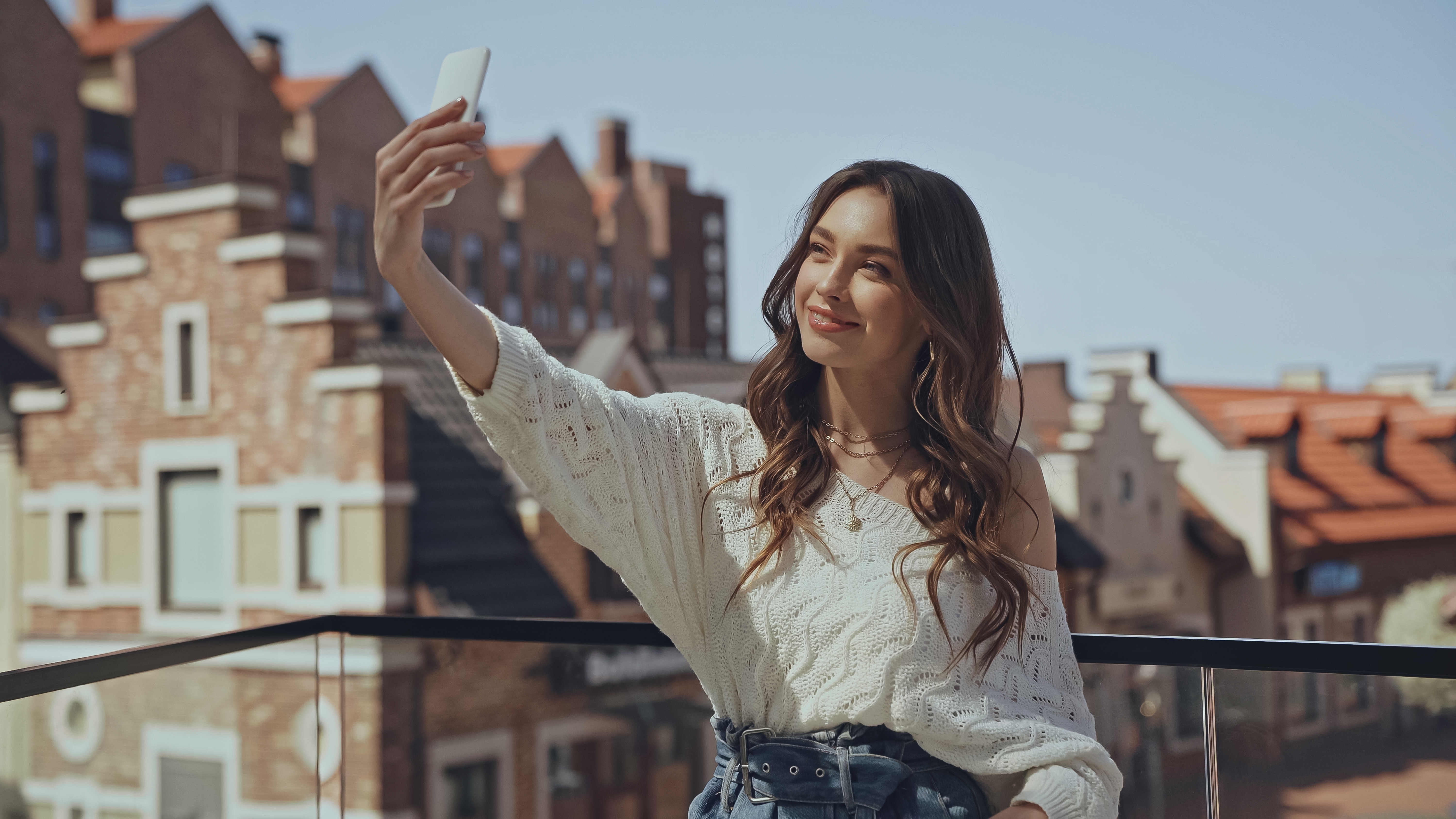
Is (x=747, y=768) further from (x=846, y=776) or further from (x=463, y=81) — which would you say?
(x=463, y=81)

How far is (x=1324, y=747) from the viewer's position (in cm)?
205

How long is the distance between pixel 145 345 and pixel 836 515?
19885mm

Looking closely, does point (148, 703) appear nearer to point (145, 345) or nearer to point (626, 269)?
point (145, 345)

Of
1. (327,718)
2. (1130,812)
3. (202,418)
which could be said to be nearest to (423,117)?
(1130,812)

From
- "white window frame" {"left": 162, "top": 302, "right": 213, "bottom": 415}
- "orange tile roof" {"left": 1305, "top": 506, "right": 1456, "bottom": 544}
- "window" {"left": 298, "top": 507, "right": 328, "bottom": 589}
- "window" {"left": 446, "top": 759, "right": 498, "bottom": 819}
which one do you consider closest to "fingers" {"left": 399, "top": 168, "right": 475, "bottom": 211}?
"window" {"left": 446, "top": 759, "right": 498, "bottom": 819}

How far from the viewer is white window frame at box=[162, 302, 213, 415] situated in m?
18.9

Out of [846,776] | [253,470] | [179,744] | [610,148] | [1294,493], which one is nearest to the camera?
[846,776]

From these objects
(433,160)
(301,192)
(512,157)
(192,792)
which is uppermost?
(512,157)

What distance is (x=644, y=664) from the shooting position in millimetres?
18094

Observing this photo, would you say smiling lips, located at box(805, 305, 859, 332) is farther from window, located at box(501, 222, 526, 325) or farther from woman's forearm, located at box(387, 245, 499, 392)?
window, located at box(501, 222, 526, 325)

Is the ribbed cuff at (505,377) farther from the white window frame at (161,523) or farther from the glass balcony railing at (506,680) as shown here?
the white window frame at (161,523)

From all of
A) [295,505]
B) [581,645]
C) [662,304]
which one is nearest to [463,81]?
[581,645]

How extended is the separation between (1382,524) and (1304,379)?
11782 mm

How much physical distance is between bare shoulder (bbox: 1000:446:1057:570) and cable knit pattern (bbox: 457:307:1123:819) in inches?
1.4
